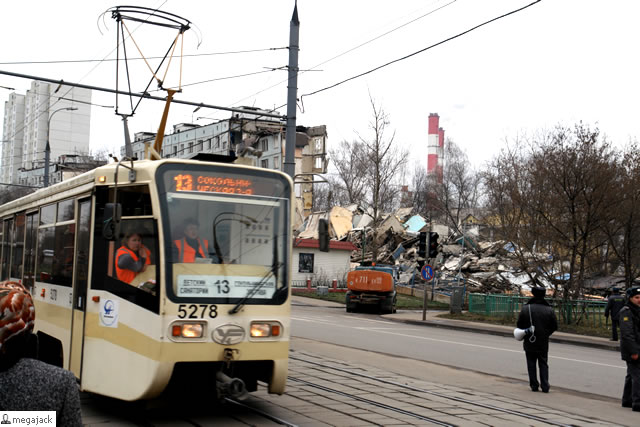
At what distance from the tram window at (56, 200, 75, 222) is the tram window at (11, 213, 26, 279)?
2.26m

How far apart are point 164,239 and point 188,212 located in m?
0.42

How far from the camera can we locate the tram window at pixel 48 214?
380 inches

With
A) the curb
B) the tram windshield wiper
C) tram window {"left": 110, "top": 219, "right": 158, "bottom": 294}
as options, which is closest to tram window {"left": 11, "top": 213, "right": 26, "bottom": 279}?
tram window {"left": 110, "top": 219, "right": 158, "bottom": 294}

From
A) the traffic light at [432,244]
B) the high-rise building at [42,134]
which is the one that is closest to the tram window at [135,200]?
the traffic light at [432,244]

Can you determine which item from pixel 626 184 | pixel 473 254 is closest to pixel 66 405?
pixel 626 184

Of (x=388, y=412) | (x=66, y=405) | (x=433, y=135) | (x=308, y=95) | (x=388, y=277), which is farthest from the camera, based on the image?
(x=433, y=135)

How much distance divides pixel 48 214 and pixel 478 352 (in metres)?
11.1

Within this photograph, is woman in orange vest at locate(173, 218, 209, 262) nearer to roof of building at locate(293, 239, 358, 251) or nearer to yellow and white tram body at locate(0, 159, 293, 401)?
yellow and white tram body at locate(0, 159, 293, 401)

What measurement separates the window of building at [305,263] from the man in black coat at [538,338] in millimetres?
35006

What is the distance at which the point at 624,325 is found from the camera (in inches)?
398

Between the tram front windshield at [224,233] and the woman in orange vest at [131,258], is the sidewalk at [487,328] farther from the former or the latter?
the woman in orange vest at [131,258]

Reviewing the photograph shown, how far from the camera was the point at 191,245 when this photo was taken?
24.2ft

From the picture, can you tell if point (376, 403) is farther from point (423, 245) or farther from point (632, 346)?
point (423, 245)

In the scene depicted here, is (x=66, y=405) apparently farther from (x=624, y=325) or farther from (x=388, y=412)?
(x=624, y=325)
